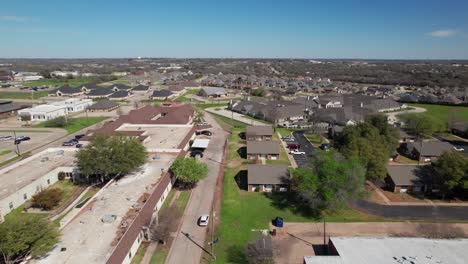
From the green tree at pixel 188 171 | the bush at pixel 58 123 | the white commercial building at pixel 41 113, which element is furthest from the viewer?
the white commercial building at pixel 41 113

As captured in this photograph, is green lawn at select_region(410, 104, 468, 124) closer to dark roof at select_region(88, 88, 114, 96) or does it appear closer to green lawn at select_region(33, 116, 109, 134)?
green lawn at select_region(33, 116, 109, 134)

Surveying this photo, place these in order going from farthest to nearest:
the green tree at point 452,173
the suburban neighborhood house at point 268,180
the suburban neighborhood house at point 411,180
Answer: the suburban neighborhood house at point 268,180, the suburban neighborhood house at point 411,180, the green tree at point 452,173

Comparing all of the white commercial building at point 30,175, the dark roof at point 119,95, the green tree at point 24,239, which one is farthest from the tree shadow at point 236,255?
the dark roof at point 119,95

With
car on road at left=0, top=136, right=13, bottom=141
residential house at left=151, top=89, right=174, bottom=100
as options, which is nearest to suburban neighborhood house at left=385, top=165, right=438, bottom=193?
car on road at left=0, top=136, right=13, bottom=141

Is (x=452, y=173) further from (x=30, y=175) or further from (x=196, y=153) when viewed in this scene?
(x=30, y=175)

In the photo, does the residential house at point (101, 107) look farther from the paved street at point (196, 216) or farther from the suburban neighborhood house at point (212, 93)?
the paved street at point (196, 216)

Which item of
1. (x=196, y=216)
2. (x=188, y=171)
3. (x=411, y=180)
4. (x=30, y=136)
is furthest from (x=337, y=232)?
(x=30, y=136)
